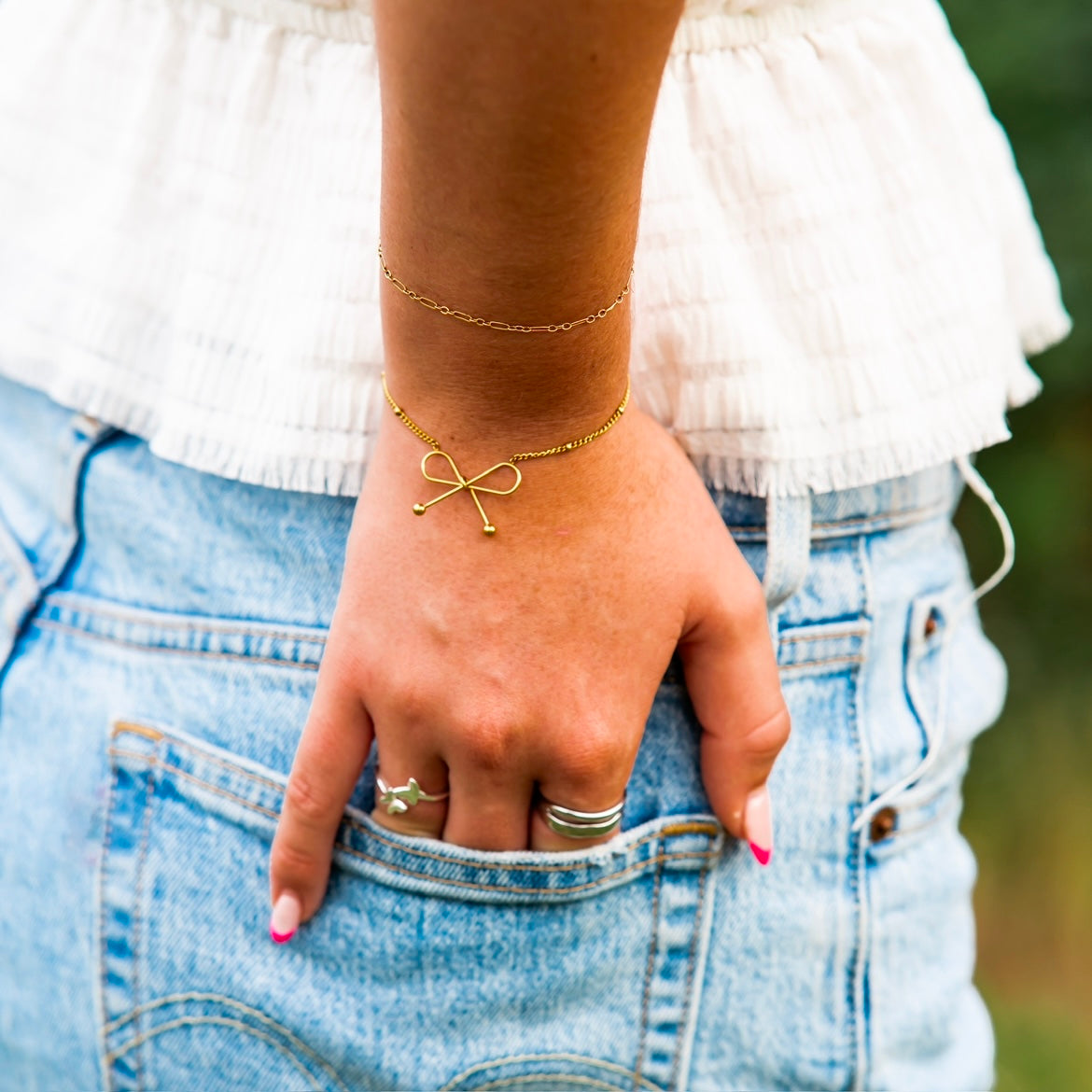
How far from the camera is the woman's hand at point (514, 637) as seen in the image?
831 millimetres

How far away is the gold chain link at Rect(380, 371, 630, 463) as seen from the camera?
2.77ft

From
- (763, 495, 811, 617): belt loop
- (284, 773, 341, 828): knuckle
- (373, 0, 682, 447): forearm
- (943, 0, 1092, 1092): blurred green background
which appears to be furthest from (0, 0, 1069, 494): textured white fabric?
(943, 0, 1092, 1092): blurred green background

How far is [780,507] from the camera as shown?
959mm

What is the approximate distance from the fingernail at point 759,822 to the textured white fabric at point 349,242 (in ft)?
0.86

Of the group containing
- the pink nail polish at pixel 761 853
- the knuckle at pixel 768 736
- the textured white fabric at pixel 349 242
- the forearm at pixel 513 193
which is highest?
the textured white fabric at pixel 349 242

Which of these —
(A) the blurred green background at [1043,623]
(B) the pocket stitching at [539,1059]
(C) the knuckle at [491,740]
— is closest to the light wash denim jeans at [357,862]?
(B) the pocket stitching at [539,1059]

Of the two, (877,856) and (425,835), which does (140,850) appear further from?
(877,856)

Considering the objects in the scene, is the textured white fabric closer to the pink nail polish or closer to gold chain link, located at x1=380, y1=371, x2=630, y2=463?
gold chain link, located at x1=380, y1=371, x2=630, y2=463

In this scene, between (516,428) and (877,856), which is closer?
(516,428)

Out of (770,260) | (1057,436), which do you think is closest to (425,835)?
(770,260)

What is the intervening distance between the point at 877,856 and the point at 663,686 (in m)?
0.28

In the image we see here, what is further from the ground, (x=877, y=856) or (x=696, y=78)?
(x=696, y=78)

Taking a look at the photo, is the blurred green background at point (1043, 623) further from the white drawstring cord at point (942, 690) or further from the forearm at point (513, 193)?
the forearm at point (513, 193)

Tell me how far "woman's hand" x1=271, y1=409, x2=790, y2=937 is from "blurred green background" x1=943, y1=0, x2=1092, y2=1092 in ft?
8.08
